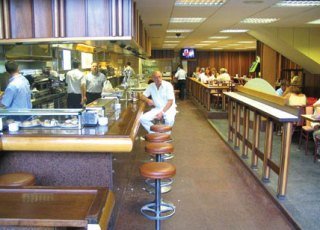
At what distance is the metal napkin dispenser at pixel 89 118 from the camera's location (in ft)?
11.5

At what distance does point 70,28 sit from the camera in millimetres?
3936

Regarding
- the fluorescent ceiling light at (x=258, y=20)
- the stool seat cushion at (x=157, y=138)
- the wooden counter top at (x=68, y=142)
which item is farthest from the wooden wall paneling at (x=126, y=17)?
the fluorescent ceiling light at (x=258, y=20)

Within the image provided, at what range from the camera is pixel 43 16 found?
12.8 ft

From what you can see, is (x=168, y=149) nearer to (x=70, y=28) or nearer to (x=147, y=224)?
(x=147, y=224)

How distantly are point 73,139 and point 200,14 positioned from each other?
482 centimetres

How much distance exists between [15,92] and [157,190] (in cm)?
240

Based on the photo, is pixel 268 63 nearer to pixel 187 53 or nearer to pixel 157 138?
pixel 157 138

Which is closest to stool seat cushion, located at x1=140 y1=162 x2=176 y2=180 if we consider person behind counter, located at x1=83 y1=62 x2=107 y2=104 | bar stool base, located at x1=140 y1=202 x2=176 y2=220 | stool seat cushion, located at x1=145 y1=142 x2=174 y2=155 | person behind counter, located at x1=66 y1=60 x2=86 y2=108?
bar stool base, located at x1=140 y1=202 x2=176 y2=220

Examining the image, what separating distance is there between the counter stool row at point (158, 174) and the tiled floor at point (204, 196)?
10 cm

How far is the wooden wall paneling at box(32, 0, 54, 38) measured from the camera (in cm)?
390

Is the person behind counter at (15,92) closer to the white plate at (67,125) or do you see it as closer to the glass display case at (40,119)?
the glass display case at (40,119)

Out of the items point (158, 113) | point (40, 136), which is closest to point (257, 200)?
point (158, 113)

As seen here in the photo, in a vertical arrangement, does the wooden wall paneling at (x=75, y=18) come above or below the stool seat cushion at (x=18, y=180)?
above

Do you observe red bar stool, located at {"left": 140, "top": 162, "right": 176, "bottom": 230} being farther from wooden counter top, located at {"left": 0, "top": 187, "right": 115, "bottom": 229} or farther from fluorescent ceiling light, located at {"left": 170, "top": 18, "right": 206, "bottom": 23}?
fluorescent ceiling light, located at {"left": 170, "top": 18, "right": 206, "bottom": 23}
